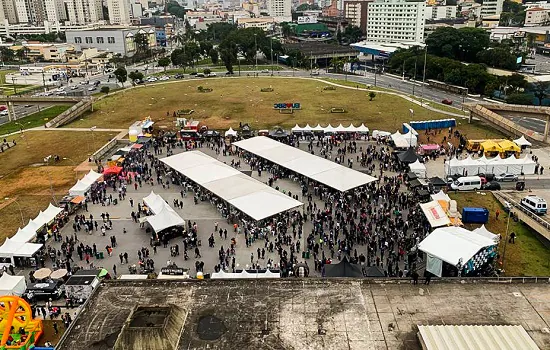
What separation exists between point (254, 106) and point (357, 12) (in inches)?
5347

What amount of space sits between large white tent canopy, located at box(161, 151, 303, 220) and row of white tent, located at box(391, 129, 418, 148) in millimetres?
20059

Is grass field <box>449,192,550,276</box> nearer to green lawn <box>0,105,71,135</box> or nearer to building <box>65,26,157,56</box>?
green lawn <box>0,105,71,135</box>

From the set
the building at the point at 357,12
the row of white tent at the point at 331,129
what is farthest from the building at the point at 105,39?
the row of white tent at the point at 331,129

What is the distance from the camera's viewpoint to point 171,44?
187m

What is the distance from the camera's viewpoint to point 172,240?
3438 centimetres

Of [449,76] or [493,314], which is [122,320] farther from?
[449,76]

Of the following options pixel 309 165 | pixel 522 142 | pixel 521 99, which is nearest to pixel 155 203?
pixel 309 165

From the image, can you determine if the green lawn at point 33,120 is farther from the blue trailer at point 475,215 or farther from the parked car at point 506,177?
the parked car at point 506,177

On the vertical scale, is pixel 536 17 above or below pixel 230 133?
above

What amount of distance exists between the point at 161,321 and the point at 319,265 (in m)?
14.1

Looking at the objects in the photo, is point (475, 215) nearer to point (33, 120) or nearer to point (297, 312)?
point (297, 312)

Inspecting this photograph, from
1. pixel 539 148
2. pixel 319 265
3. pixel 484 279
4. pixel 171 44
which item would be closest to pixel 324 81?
pixel 539 148

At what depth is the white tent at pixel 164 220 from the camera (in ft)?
110

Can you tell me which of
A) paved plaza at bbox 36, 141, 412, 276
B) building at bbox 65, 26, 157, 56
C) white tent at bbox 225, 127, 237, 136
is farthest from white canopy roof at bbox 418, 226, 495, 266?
building at bbox 65, 26, 157, 56
